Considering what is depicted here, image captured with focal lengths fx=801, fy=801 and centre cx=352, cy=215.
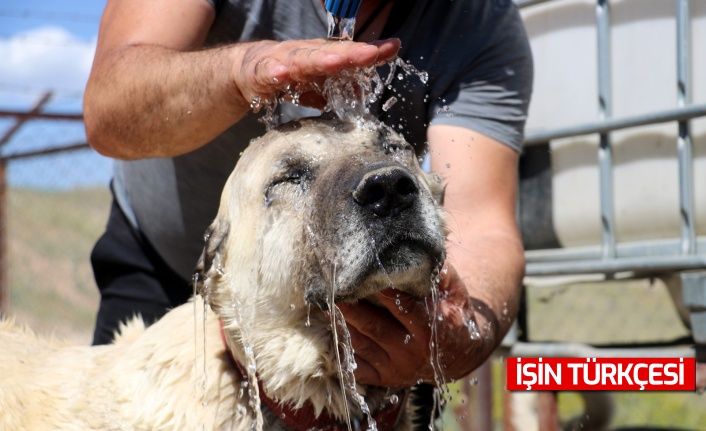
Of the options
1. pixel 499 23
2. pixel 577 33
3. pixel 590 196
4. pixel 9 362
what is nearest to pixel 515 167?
pixel 499 23

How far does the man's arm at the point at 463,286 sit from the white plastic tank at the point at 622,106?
1153mm

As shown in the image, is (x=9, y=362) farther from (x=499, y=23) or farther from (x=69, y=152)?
(x=69, y=152)

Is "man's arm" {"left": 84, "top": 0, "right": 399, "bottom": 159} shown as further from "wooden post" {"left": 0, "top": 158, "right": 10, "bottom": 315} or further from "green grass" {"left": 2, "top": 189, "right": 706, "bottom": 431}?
"green grass" {"left": 2, "top": 189, "right": 706, "bottom": 431}

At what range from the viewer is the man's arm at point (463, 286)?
253 centimetres

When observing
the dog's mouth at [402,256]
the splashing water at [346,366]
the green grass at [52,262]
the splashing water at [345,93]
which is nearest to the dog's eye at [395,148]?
the splashing water at [345,93]

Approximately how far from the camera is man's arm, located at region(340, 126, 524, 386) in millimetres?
2533

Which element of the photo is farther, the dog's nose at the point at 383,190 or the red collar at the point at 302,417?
the red collar at the point at 302,417

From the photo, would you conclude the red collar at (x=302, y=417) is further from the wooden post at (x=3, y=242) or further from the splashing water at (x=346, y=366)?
the wooden post at (x=3, y=242)

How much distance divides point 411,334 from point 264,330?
0.49 m

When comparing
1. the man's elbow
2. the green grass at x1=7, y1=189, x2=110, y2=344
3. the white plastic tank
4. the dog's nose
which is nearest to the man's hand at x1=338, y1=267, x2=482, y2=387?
the dog's nose

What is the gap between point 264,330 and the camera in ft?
8.73

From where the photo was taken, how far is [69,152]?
8.09m

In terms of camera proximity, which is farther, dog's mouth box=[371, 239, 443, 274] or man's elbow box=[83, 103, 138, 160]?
man's elbow box=[83, 103, 138, 160]

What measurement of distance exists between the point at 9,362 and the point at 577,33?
3279mm
